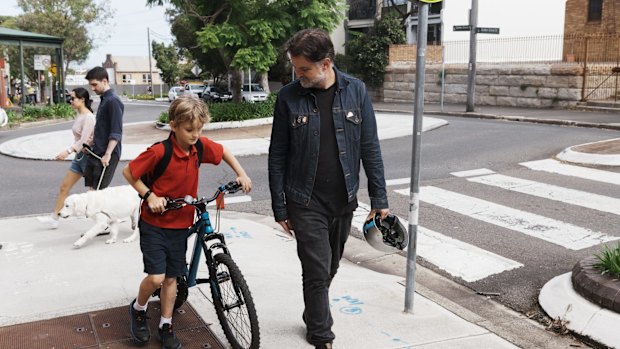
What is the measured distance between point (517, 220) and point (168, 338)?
483 cm

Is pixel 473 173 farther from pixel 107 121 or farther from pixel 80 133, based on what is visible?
pixel 80 133

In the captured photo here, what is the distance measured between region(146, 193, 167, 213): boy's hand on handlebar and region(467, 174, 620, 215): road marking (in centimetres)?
593

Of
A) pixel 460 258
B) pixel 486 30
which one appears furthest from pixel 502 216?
pixel 486 30

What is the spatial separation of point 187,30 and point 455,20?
76.5ft

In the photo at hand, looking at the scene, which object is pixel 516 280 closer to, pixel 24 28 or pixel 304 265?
pixel 304 265

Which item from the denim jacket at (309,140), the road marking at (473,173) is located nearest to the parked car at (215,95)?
Result: the road marking at (473,173)

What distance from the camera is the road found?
5.61 metres

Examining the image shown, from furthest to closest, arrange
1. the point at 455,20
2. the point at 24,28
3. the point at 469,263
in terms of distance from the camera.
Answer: the point at 24,28, the point at 455,20, the point at 469,263

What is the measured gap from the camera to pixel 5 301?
4.79 m

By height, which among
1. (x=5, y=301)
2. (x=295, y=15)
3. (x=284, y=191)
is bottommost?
(x=5, y=301)

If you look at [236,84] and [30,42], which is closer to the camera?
[236,84]

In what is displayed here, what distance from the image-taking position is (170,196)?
3.80 metres

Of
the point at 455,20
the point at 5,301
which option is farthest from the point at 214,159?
the point at 455,20

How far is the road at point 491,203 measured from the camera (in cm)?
561
